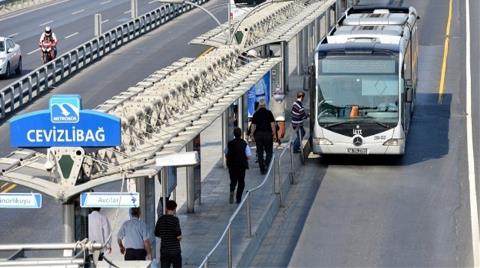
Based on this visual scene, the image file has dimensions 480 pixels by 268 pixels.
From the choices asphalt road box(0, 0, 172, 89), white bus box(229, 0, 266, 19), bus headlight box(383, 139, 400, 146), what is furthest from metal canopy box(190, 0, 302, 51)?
white bus box(229, 0, 266, 19)

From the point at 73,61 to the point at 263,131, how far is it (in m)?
20.8

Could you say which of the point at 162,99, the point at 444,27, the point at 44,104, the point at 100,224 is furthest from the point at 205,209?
the point at 444,27

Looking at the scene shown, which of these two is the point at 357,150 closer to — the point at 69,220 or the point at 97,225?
the point at 97,225

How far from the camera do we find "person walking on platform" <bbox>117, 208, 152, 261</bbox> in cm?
2017

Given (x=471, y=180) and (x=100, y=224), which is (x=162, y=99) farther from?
(x=471, y=180)

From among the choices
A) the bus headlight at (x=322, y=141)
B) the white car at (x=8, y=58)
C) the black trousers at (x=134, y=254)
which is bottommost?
the bus headlight at (x=322, y=141)

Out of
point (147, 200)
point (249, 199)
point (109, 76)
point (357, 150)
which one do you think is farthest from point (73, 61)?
point (147, 200)

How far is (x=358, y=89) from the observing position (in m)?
33.0

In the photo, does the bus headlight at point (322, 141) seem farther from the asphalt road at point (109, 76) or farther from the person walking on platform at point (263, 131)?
the asphalt road at point (109, 76)

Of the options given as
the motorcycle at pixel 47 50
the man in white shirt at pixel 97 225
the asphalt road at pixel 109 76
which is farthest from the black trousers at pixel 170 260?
the motorcycle at pixel 47 50

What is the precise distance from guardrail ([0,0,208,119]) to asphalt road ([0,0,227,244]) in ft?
1.07

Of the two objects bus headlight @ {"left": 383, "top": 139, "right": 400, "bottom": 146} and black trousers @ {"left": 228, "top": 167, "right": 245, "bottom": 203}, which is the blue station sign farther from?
bus headlight @ {"left": 383, "top": 139, "right": 400, "bottom": 146}

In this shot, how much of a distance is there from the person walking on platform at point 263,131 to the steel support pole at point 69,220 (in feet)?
46.9

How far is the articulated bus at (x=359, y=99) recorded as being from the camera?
32812 mm
